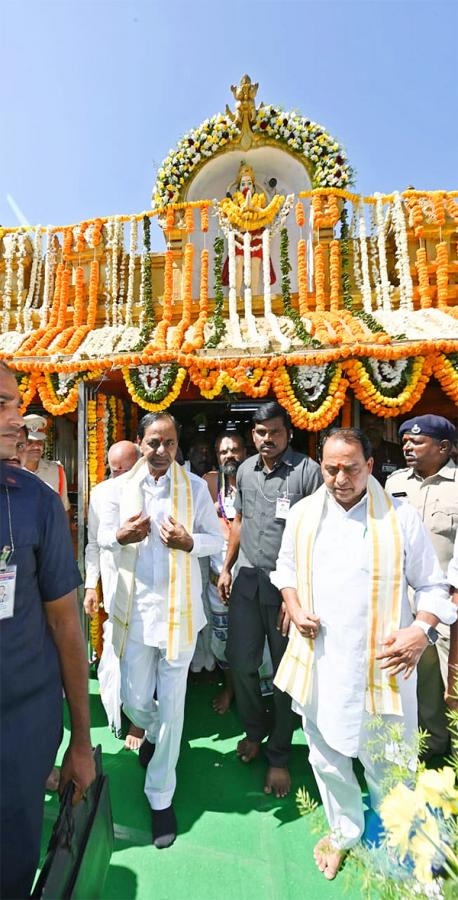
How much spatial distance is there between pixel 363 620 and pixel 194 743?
1.83 metres

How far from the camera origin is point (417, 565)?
1.86 m

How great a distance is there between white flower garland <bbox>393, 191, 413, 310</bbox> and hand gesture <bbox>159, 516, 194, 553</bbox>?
12.3ft

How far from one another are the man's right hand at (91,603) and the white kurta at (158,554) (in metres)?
0.78

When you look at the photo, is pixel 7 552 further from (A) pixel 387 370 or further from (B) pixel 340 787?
(A) pixel 387 370

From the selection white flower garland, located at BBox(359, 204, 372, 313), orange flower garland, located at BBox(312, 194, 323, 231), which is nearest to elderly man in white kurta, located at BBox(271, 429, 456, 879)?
white flower garland, located at BBox(359, 204, 372, 313)

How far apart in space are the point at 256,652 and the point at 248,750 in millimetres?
656

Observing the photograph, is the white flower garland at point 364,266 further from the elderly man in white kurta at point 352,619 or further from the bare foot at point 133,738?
the bare foot at point 133,738

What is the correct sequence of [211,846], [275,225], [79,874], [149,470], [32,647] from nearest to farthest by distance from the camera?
[79,874], [32,647], [211,846], [149,470], [275,225]

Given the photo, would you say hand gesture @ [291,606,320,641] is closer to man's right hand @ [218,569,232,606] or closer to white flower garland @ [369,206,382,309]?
man's right hand @ [218,569,232,606]

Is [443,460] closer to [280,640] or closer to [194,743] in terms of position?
[280,640]

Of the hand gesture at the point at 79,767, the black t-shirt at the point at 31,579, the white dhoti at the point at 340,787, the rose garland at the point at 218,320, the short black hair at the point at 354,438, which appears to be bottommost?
the white dhoti at the point at 340,787

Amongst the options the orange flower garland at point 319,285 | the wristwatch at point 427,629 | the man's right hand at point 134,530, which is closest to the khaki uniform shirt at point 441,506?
the wristwatch at point 427,629

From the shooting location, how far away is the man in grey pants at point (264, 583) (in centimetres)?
253

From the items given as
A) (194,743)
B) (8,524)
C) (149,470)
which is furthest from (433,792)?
(194,743)
